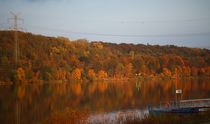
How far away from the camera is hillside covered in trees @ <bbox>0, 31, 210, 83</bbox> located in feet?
261

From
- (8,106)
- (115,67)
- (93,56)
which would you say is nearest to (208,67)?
(115,67)

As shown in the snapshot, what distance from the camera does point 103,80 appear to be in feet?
328

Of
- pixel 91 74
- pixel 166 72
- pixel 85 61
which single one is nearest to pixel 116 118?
pixel 91 74

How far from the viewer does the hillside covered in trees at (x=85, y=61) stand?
79494 mm

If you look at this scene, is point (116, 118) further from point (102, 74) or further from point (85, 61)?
point (102, 74)

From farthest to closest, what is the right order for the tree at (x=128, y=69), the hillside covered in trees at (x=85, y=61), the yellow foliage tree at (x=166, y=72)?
the yellow foliage tree at (x=166, y=72)
the tree at (x=128, y=69)
the hillside covered in trees at (x=85, y=61)

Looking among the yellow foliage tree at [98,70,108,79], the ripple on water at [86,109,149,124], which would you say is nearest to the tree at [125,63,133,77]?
the yellow foliage tree at [98,70,108,79]

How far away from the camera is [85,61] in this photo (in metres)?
97.6

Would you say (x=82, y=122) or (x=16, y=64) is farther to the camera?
(x=16, y=64)

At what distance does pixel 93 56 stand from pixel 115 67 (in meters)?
8.35

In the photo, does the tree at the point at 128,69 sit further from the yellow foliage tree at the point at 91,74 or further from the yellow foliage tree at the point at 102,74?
the yellow foliage tree at the point at 91,74

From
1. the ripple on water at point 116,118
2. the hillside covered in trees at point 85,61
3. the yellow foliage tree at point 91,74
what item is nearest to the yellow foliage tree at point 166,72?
the hillside covered in trees at point 85,61

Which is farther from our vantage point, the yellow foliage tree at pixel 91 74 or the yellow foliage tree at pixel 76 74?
the yellow foliage tree at pixel 91 74

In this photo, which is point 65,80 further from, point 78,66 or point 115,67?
point 115,67
